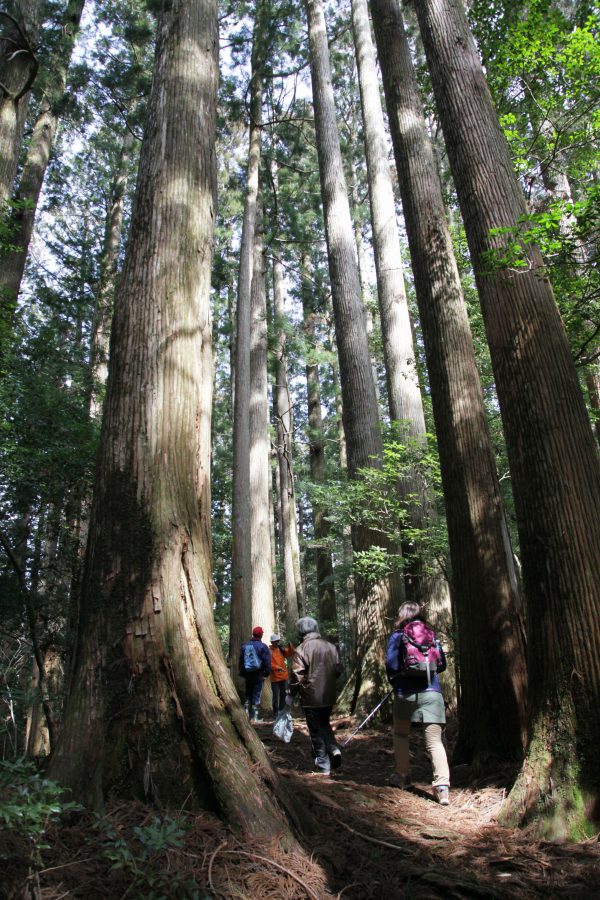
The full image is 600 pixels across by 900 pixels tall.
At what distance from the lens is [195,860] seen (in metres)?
2.46

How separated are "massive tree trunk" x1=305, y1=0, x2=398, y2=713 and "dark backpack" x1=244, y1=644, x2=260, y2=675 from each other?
1512mm

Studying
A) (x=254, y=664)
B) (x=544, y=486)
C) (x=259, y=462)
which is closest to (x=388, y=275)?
(x=259, y=462)

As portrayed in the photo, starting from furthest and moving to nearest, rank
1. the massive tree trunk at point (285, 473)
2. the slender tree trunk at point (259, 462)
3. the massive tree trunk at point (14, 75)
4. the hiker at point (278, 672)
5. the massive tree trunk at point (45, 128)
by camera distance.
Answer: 1. the massive tree trunk at point (285, 473)
2. the slender tree trunk at point (259, 462)
3. the massive tree trunk at point (45, 128)
4. the hiker at point (278, 672)
5. the massive tree trunk at point (14, 75)

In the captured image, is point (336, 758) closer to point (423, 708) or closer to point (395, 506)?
point (423, 708)

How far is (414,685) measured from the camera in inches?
212

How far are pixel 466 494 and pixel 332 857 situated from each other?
3.61m

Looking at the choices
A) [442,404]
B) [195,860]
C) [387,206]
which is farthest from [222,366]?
[195,860]

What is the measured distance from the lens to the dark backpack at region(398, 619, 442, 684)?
17.3 feet

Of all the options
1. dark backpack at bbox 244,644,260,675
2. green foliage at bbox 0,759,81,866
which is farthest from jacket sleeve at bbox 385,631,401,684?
dark backpack at bbox 244,644,260,675

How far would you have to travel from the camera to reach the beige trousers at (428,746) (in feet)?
16.3

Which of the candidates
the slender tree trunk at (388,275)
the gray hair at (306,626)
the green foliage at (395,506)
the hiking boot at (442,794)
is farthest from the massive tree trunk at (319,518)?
the hiking boot at (442,794)

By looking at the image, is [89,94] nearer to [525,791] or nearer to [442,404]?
[442,404]

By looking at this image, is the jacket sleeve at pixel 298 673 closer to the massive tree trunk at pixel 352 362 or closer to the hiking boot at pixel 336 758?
the hiking boot at pixel 336 758

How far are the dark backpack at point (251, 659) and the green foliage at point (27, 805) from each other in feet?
23.9
